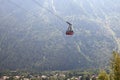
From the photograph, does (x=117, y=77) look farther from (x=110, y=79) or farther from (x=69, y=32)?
(x=69, y=32)

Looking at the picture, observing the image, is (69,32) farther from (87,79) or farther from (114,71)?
(87,79)

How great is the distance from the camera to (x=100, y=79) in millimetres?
44781

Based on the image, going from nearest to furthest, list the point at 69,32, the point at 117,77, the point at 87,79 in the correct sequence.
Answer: the point at 69,32, the point at 117,77, the point at 87,79

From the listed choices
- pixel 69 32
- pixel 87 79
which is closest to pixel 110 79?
pixel 69 32

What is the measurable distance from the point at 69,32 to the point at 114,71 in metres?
11.1

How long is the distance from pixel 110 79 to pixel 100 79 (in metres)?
1.83

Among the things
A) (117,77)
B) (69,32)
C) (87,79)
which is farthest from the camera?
(87,79)

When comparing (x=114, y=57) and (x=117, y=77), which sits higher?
(x=114, y=57)

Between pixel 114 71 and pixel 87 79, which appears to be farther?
pixel 87 79

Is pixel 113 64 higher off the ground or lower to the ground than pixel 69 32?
lower

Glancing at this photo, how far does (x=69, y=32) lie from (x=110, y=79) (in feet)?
43.0

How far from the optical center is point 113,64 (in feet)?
145

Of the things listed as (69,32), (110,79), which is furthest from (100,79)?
(69,32)

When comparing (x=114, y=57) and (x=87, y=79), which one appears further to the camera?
(x=87, y=79)
